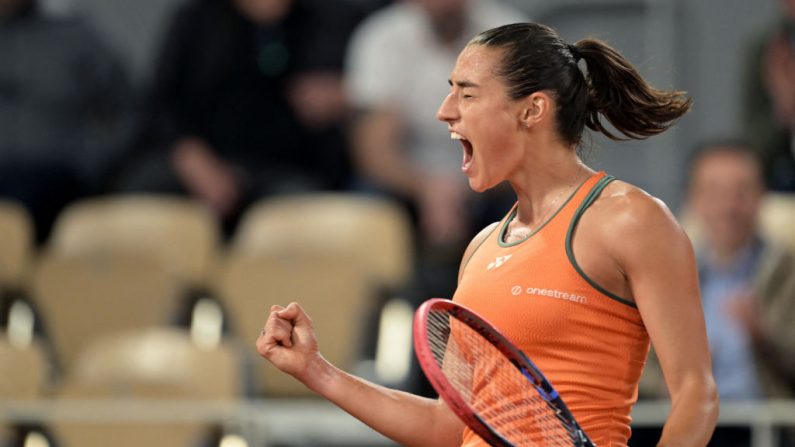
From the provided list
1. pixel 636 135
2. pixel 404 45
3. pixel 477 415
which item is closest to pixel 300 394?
pixel 404 45

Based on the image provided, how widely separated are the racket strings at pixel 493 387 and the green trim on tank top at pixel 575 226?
0.17 metres

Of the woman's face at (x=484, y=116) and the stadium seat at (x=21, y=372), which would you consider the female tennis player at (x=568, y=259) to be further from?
the stadium seat at (x=21, y=372)

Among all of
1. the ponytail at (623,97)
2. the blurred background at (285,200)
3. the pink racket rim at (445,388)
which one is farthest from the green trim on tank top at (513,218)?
the blurred background at (285,200)

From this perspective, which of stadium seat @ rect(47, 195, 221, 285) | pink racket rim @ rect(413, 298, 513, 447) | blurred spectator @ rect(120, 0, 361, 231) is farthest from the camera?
blurred spectator @ rect(120, 0, 361, 231)

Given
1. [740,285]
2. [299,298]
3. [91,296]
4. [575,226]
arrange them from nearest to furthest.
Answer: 1. [575,226]
2. [740,285]
3. [299,298]
4. [91,296]

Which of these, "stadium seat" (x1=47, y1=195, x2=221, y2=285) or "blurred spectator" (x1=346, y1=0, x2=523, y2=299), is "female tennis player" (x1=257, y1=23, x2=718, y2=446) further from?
"stadium seat" (x1=47, y1=195, x2=221, y2=285)

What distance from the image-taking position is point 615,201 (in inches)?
85.5

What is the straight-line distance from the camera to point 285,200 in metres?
5.94

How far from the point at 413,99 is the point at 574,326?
393cm

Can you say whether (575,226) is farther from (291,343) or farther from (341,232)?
(341,232)

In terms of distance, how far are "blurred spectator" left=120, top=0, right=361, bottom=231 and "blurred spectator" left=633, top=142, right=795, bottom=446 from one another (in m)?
1.72

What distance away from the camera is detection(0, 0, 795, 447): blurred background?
4859 millimetres

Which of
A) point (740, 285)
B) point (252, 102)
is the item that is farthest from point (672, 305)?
point (252, 102)

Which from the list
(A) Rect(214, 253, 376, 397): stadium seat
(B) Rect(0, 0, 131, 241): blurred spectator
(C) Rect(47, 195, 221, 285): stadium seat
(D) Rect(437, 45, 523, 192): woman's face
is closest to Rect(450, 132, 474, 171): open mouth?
(D) Rect(437, 45, 523, 192): woman's face
